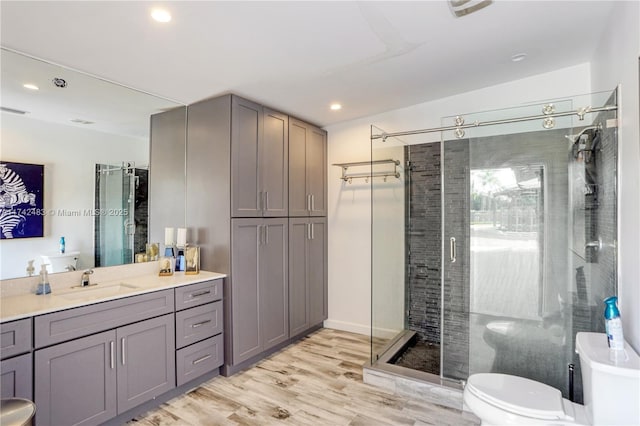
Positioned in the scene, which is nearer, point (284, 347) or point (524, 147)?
point (524, 147)

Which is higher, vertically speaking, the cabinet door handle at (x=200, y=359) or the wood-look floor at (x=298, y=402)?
the cabinet door handle at (x=200, y=359)

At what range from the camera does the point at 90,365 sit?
196 cm

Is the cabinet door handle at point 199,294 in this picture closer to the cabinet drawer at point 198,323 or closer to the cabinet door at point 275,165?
the cabinet drawer at point 198,323

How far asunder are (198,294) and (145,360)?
0.55 m

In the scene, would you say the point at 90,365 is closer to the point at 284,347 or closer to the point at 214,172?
the point at 214,172

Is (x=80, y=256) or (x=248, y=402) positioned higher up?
(x=80, y=256)

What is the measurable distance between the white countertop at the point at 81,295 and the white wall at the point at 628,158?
2588mm

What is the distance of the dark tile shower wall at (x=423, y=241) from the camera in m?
3.32

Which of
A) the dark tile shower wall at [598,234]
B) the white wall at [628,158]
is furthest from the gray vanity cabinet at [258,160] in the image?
the white wall at [628,158]

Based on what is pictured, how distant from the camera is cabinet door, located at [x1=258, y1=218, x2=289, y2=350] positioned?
310cm

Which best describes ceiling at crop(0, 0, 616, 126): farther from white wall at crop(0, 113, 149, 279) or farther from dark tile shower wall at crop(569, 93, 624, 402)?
dark tile shower wall at crop(569, 93, 624, 402)

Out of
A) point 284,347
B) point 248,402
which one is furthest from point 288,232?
point 248,402

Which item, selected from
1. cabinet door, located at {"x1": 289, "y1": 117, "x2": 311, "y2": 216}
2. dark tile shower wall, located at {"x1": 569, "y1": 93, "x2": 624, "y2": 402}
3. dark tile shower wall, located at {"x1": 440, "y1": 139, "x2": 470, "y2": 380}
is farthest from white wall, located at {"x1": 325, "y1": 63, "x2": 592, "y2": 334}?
dark tile shower wall, located at {"x1": 569, "y1": 93, "x2": 624, "y2": 402}

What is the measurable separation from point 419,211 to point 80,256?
9.60ft
